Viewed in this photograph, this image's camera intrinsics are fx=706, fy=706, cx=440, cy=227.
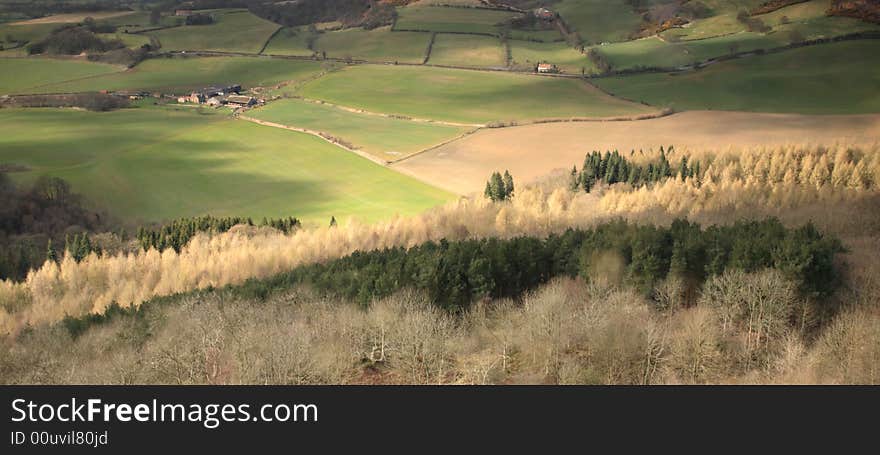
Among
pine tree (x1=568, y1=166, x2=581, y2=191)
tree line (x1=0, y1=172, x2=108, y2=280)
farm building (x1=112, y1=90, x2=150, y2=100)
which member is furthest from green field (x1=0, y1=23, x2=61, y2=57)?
pine tree (x1=568, y1=166, x2=581, y2=191)

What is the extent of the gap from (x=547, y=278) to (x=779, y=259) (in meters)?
14.2

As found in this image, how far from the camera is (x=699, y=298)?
41.1 m

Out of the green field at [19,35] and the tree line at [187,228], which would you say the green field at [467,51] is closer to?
the green field at [19,35]

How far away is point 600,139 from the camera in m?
107

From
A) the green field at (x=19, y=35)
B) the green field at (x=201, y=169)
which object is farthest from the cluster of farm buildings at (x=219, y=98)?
the green field at (x=19, y=35)

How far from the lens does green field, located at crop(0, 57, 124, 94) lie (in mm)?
133125

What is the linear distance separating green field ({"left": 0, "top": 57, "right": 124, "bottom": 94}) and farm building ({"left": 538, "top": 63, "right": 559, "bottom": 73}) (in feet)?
315

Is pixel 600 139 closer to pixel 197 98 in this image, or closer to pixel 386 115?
pixel 386 115

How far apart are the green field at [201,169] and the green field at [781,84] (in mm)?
66354

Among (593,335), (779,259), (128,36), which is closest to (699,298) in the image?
(779,259)

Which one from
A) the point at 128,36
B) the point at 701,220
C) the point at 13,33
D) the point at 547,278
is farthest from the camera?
the point at 128,36

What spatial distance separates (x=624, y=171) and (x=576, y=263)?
139 feet

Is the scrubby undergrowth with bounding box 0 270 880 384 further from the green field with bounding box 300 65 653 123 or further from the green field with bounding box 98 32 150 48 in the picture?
the green field with bounding box 98 32 150 48

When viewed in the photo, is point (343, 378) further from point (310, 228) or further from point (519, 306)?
point (310, 228)
